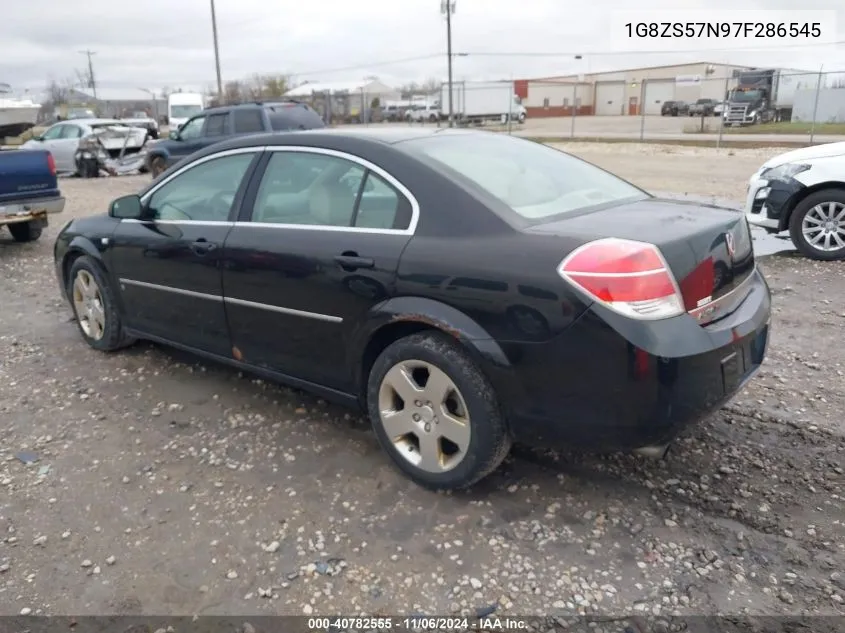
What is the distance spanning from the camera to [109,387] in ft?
14.8

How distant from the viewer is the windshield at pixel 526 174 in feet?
10.4

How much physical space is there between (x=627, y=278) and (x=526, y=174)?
1.07 m

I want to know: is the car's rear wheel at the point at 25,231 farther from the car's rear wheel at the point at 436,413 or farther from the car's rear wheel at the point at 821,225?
the car's rear wheel at the point at 821,225

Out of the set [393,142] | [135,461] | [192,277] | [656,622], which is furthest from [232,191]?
[656,622]

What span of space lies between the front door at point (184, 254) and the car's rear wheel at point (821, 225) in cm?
575

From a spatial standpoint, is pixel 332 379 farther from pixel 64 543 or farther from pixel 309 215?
pixel 64 543

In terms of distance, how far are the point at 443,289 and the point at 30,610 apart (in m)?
1.96

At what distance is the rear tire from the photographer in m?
9.48

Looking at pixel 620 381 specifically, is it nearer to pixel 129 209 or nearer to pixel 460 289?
pixel 460 289

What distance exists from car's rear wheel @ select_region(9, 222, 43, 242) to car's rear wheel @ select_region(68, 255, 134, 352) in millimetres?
5052

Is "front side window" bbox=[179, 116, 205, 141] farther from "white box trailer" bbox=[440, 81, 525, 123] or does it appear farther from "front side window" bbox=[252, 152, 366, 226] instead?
"white box trailer" bbox=[440, 81, 525, 123]

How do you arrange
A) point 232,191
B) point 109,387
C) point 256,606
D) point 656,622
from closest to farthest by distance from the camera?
point 656,622, point 256,606, point 232,191, point 109,387

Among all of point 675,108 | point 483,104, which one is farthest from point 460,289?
point 675,108

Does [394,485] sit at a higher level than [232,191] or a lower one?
lower
